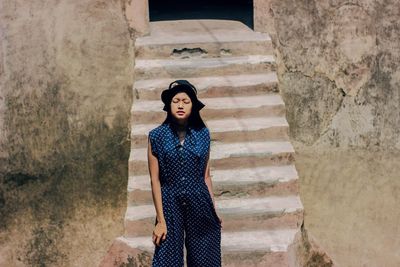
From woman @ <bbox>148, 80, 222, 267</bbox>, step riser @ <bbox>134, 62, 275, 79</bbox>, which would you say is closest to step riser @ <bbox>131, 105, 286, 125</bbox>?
step riser @ <bbox>134, 62, 275, 79</bbox>

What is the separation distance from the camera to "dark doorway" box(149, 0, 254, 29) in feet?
26.2

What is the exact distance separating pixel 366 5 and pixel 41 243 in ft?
11.9

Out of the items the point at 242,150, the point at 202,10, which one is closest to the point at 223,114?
the point at 242,150

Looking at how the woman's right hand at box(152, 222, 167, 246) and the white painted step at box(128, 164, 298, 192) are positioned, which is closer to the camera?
the woman's right hand at box(152, 222, 167, 246)

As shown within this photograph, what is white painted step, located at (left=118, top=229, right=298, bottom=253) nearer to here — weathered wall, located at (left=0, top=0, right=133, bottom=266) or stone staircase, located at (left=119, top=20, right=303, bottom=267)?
stone staircase, located at (left=119, top=20, right=303, bottom=267)

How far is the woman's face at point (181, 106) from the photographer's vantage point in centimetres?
433

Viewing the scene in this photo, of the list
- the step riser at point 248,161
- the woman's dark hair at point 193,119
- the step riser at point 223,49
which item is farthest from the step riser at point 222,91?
the woman's dark hair at point 193,119

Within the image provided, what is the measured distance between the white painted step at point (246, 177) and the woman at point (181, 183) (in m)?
1.12

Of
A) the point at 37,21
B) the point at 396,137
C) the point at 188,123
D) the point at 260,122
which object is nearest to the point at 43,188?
the point at 37,21

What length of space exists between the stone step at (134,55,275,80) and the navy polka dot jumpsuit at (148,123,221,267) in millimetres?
1899

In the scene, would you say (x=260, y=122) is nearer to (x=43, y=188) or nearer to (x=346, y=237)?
(x=346, y=237)

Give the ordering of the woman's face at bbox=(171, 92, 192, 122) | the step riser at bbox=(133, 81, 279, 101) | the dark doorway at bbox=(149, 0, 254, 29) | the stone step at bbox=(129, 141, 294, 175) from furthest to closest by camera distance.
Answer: the dark doorway at bbox=(149, 0, 254, 29), the step riser at bbox=(133, 81, 279, 101), the stone step at bbox=(129, 141, 294, 175), the woman's face at bbox=(171, 92, 192, 122)

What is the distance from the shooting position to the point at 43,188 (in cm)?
671

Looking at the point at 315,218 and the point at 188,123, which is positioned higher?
the point at 188,123
